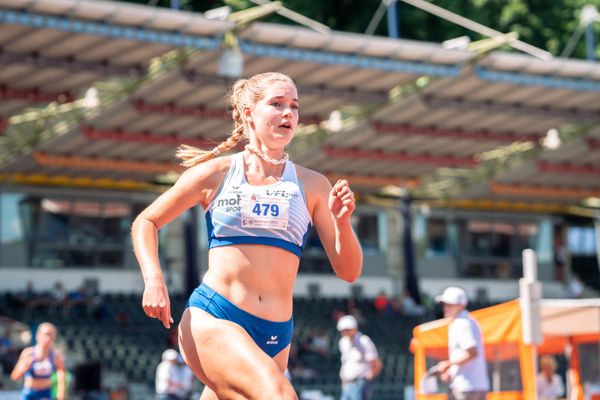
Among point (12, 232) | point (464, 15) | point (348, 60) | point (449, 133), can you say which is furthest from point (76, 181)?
point (348, 60)

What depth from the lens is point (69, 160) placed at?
36.8 m

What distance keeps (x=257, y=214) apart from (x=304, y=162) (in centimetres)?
3373

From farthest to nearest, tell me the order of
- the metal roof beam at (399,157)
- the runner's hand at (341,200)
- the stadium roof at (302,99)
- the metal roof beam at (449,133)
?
the metal roof beam at (399,157) → the metal roof beam at (449,133) → the stadium roof at (302,99) → the runner's hand at (341,200)

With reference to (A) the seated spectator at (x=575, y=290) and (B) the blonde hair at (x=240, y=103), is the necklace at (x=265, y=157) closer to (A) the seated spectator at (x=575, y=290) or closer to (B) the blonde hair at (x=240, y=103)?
(B) the blonde hair at (x=240, y=103)

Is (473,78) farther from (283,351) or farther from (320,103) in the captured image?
(283,351)

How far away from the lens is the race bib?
5.38 metres

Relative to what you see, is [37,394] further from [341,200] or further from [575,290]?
[575,290]

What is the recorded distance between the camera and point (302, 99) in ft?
106

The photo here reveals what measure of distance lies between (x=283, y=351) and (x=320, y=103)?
1084 inches

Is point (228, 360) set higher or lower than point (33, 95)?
lower

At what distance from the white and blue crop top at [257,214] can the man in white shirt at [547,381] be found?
12402 millimetres

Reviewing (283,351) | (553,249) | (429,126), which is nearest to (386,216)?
(553,249)

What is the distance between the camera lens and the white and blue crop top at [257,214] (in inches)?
212

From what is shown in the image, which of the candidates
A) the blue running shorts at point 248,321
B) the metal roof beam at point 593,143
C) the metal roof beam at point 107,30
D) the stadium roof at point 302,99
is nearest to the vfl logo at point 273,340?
the blue running shorts at point 248,321
